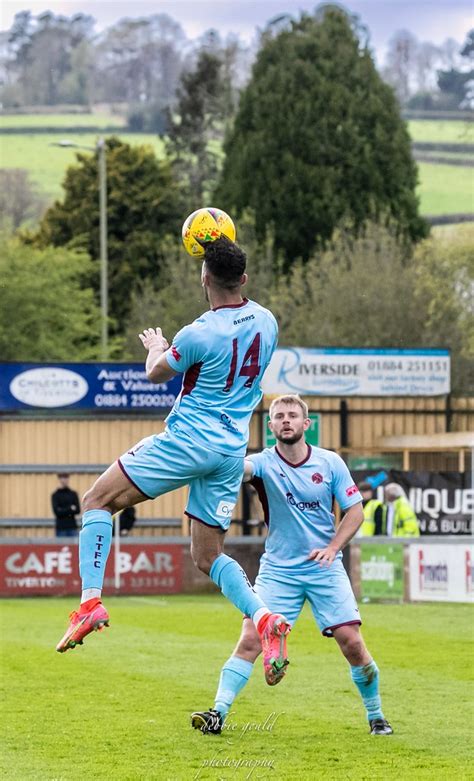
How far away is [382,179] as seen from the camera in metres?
69.6

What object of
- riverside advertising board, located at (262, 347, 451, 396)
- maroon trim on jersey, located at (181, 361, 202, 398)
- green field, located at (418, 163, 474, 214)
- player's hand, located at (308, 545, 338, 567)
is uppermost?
green field, located at (418, 163, 474, 214)

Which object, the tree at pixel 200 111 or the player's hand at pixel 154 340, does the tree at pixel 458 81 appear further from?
the player's hand at pixel 154 340

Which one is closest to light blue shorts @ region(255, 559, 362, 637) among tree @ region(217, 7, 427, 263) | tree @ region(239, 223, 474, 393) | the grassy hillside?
tree @ region(239, 223, 474, 393)

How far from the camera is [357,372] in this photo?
109 ft

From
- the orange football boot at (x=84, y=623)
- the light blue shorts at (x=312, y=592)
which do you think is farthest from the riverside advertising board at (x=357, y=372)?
the orange football boot at (x=84, y=623)

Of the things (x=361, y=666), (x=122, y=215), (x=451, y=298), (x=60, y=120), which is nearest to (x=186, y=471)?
(x=361, y=666)

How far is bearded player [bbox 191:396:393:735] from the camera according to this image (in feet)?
31.9

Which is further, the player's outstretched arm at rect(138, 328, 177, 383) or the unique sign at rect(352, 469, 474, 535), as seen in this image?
the unique sign at rect(352, 469, 474, 535)

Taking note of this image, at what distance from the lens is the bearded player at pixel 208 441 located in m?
8.61

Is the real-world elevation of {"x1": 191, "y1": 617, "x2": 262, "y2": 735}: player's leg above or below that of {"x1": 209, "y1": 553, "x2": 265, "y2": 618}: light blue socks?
below

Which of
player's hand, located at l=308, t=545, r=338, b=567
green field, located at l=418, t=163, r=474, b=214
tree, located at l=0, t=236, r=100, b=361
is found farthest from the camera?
green field, located at l=418, t=163, r=474, b=214

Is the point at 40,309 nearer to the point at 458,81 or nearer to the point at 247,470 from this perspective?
the point at 247,470

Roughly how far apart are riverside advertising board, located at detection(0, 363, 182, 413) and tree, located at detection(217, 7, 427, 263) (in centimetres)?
3420

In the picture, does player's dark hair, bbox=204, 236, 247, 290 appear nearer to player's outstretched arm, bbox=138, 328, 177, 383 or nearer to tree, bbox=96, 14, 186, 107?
player's outstretched arm, bbox=138, 328, 177, 383
